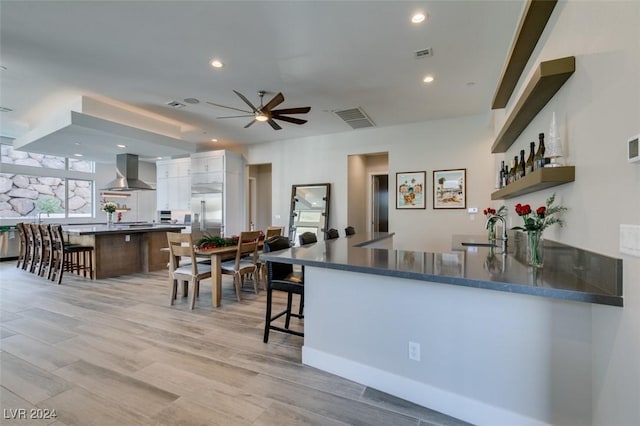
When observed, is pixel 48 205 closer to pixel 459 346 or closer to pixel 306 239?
pixel 306 239

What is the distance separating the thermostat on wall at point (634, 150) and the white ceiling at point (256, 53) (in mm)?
2035

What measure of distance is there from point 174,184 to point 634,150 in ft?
28.7

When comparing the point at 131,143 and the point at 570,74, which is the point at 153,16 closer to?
the point at 570,74

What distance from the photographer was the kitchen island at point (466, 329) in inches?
54.6

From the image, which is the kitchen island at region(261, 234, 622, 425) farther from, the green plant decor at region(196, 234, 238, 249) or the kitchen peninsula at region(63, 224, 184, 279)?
the kitchen peninsula at region(63, 224, 184, 279)

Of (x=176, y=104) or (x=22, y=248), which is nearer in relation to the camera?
(x=176, y=104)

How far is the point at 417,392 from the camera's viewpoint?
1.81 m

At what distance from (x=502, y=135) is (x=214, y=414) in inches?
131

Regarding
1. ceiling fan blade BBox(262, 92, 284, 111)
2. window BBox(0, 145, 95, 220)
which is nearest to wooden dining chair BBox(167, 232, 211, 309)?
ceiling fan blade BBox(262, 92, 284, 111)

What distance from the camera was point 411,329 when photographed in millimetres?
1834

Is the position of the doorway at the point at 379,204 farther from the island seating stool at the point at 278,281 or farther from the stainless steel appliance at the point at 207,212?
the island seating stool at the point at 278,281

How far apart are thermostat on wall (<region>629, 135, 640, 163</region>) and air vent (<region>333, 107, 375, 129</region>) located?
13.7ft

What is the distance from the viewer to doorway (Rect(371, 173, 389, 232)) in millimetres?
7484

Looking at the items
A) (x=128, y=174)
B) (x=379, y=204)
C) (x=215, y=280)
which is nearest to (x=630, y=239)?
(x=215, y=280)
